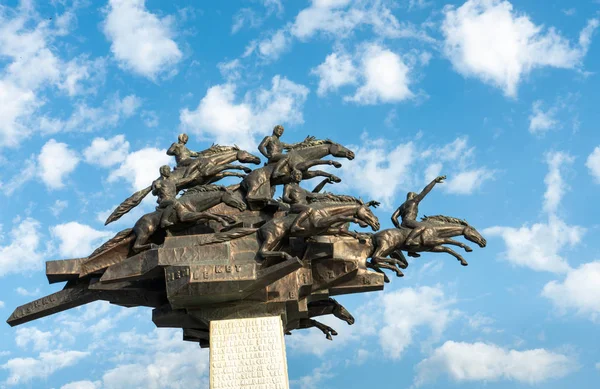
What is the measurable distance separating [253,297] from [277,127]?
4.53 meters

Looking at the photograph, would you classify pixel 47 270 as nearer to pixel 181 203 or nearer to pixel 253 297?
pixel 181 203

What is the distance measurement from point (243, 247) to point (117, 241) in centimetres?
299

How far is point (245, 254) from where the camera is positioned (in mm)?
18594

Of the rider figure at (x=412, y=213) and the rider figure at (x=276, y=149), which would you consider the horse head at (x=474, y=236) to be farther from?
the rider figure at (x=276, y=149)

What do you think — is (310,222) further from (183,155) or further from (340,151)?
(183,155)

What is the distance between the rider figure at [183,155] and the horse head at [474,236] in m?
6.53

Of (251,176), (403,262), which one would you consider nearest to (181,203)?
(251,176)

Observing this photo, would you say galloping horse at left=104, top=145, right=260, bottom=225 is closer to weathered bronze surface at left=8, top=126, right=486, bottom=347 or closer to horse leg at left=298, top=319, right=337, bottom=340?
weathered bronze surface at left=8, top=126, right=486, bottom=347

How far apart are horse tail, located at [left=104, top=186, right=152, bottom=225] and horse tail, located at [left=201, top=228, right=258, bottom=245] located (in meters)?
2.68

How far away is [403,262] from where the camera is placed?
20.4 meters

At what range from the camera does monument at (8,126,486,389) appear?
59.9 ft

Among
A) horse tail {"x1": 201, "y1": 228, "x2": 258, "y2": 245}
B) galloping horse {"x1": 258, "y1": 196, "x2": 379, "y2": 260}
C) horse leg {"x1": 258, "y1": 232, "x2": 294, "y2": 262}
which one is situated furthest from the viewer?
horse tail {"x1": 201, "y1": 228, "x2": 258, "y2": 245}

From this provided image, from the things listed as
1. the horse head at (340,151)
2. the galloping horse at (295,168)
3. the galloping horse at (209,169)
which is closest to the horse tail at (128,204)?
the galloping horse at (209,169)

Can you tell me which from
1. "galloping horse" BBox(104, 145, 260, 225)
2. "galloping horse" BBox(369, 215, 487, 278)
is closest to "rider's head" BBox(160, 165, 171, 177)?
"galloping horse" BBox(104, 145, 260, 225)
